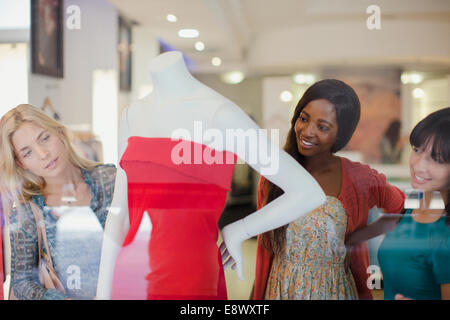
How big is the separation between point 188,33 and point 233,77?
27 cm

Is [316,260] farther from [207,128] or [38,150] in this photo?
[38,150]

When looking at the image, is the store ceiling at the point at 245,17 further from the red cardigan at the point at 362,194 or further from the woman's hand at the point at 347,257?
the woman's hand at the point at 347,257

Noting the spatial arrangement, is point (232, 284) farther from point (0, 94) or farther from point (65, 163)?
point (0, 94)

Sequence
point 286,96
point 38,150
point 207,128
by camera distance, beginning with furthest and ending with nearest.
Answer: point 38,150 → point 286,96 → point 207,128

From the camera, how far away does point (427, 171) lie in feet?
5.66

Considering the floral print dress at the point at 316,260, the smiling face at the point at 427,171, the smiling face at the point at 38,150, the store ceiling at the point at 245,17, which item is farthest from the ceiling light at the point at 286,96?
the smiling face at the point at 38,150

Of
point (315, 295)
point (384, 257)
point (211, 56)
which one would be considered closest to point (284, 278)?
point (315, 295)

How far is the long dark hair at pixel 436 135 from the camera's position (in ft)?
5.67

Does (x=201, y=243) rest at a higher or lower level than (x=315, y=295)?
higher

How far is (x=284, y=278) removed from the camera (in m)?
1.78

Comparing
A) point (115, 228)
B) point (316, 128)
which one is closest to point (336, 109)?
point (316, 128)

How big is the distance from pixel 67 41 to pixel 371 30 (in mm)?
1329

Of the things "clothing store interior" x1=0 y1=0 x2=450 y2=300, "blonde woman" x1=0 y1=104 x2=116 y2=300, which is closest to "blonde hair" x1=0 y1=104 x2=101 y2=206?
"blonde woman" x1=0 y1=104 x2=116 y2=300
